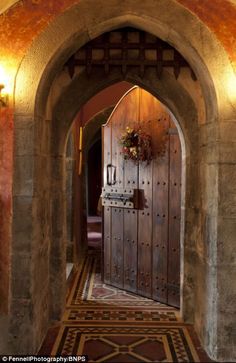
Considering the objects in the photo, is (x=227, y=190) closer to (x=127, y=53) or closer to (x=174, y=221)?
(x=174, y=221)

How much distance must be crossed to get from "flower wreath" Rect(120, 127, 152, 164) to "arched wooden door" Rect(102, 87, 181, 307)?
0.23ft

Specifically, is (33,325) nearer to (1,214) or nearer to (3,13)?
(1,214)

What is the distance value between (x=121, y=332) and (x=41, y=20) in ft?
9.33

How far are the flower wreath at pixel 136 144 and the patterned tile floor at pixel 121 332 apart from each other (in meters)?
1.76

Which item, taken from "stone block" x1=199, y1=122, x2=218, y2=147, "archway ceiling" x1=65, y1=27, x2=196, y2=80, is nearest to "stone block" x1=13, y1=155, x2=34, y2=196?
"archway ceiling" x1=65, y1=27, x2=196, y2=80

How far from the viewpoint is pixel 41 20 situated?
2.96 meters

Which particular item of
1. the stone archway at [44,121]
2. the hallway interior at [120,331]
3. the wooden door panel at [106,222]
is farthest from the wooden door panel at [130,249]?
the stone archway at [44,121]

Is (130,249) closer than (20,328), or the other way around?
(20,328)

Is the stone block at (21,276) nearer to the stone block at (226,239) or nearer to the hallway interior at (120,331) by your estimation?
the hallway interior at (120,331)

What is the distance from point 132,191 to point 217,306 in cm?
215

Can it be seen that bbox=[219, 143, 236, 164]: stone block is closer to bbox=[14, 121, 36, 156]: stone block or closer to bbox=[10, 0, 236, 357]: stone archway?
bbox=[10, 0, 236, 357]: stone archway

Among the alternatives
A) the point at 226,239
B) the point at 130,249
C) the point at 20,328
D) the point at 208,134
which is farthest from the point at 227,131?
the point at 130,249

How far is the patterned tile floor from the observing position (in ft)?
10.2

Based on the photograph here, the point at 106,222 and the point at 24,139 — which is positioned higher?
the point at 24,139
